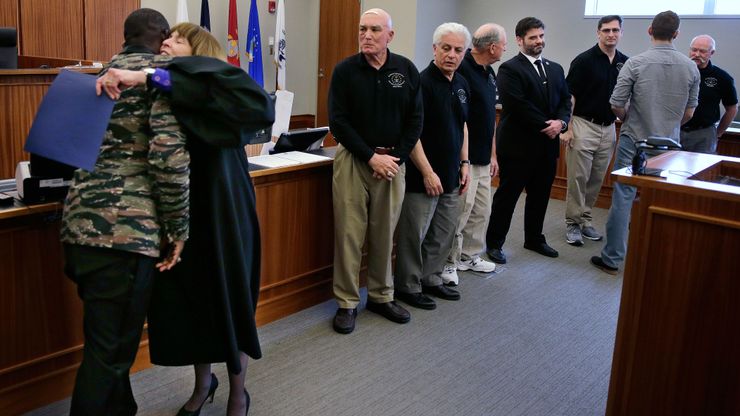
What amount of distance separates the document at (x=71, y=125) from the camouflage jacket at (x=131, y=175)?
0.08 m

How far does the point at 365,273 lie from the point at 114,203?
199cm

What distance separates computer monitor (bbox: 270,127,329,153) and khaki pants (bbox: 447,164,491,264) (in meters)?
0.87

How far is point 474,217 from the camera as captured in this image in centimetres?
375

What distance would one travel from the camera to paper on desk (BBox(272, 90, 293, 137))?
332 cm

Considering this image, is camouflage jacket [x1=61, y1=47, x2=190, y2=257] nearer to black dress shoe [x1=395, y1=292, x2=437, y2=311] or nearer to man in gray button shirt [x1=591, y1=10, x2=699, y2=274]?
black dress shoe [x1=395, y1=292, x2=437, y2=311]

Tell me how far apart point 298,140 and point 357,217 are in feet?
1.93

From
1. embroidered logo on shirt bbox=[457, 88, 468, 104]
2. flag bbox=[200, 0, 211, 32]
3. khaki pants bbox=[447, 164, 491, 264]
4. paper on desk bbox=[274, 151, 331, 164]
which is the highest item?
flag bbox=[200, 0, 211, 32]

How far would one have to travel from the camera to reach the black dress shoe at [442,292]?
336cm

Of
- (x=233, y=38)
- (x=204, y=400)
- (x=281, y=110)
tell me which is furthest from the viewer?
(x=233, y=38)

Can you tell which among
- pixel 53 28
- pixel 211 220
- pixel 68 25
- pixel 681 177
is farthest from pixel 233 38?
pixel 681 177

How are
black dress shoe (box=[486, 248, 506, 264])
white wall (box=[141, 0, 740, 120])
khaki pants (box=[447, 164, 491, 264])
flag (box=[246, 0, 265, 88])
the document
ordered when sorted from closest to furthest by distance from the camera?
the document, khaki pants (box=[447, 164, 491, 264]), black dress shoe (box=[486, 248, 506, 264]), white wall (box=[141, 0, 740, 120]), flag (box=[246, 0, 265, 88])

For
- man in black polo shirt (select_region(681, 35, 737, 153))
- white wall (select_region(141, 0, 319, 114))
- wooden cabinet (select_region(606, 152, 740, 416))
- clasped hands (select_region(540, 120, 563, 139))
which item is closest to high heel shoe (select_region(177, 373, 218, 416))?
wooden cabinet (select_region(606, 152, 740, 416))

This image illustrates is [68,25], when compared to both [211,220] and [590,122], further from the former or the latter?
[211,220]

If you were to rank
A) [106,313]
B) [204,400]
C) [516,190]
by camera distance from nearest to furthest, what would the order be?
[106,313]
[204,400]
[516,190]
